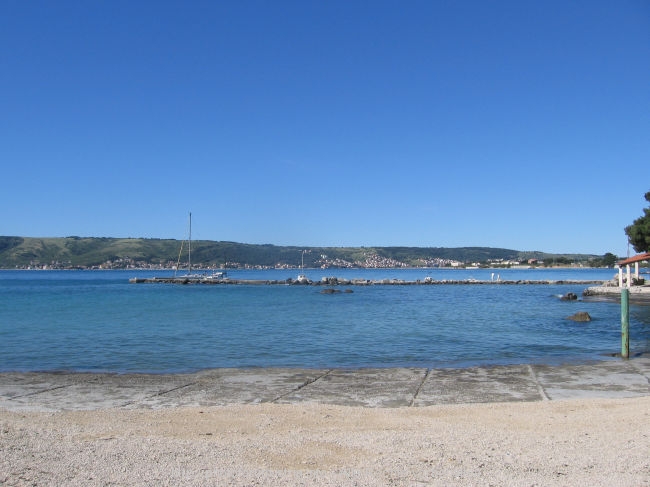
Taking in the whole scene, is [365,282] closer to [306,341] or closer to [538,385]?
[306,341]

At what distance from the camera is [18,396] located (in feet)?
39.2

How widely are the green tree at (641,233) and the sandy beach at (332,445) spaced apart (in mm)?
45158

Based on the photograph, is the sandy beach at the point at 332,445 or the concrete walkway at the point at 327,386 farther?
the concrete walkway at the point at 327,386

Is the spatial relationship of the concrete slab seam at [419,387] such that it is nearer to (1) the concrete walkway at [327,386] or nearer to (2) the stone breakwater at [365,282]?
(1) the concrete walkway at [327,386]

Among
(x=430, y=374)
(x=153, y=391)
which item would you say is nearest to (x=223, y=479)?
(x=153, y=391)

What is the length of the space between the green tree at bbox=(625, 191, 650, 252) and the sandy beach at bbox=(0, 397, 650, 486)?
4516 cm

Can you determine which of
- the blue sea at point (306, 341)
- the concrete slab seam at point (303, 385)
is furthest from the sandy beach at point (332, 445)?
the blue sea at point (306, 341)

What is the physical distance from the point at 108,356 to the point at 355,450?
14.2 meters

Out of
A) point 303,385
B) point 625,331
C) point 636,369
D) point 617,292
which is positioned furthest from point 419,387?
point 617,292

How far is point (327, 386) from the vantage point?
12977mm

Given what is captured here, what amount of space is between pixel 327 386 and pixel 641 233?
47868 mm

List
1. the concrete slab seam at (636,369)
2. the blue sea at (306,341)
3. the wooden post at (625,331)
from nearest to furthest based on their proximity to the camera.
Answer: the concrete slab seam at (636,369), the wooden post at (625,331), the blue sea at (306,341)

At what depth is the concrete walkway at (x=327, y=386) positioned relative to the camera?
11.4m

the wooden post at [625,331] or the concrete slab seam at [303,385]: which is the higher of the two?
the wooden post at [625,331]
